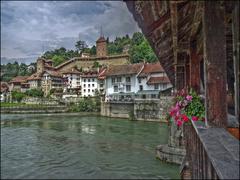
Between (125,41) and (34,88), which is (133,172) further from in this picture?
(125,41)

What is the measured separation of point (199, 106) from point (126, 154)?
44.0 ft

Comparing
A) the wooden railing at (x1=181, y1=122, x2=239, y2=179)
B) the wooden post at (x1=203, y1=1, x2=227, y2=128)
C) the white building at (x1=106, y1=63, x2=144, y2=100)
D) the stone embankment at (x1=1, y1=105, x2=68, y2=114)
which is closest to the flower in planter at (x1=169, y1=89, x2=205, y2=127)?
the wooden post at (x1=203, y1=1, x2=227, y2=128)

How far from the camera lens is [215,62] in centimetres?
299

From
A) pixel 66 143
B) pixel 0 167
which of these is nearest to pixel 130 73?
pixel 66 143

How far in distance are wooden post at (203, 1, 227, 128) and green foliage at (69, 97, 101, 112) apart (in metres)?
49.0

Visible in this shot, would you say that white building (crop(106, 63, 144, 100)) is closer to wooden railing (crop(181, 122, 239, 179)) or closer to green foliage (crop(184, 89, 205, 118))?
green foliage (crop(184, 89, 205, 118))

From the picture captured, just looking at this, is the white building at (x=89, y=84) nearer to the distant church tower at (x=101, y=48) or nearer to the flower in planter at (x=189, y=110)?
the distant church tower at (x=101, y=48)

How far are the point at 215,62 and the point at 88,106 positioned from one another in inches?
1966

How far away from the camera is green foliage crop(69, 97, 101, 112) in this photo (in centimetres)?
5188

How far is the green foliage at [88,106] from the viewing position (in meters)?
51.9

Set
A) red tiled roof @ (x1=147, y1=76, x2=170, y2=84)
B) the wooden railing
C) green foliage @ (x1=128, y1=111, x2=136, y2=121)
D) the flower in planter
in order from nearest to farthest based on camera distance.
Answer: the wooden railing, the flower in planter, green foliage @ (x1=128, y1=111, x2=136, y2=121), red tiled roof @ (x1=147, y1=76, x2=170, y2=84)

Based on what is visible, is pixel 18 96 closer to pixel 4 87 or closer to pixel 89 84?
pixel 89 84

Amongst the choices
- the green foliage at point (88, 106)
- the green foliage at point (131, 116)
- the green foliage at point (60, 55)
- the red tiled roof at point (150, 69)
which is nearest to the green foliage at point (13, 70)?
the green foliage at point (60, 55)

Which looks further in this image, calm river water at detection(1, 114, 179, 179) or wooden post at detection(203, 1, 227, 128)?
calm river water at detection(1, 114, 179, 179)
